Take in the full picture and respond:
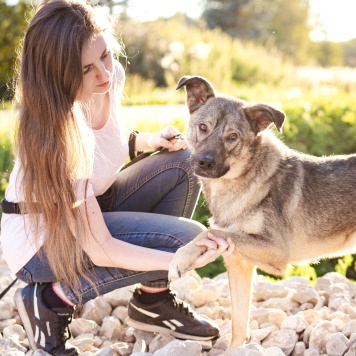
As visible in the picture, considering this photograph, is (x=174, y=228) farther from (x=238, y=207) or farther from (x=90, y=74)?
(x=90, y=74)

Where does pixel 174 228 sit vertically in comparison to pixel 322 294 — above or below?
above

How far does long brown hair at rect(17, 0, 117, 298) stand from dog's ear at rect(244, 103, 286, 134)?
102 centimetres

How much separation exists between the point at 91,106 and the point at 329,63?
1451 inches

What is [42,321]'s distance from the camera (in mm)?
3430

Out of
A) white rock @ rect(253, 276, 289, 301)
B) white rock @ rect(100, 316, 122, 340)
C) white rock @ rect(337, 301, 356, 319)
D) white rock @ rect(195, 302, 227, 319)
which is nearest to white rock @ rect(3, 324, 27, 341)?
white rock @ rect(100, 316, 122, 340)

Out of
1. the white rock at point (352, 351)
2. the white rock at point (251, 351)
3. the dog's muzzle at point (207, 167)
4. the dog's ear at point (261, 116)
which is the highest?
the dog's ear at point (261, 116)

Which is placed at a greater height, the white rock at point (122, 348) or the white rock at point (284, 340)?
the white rock at point (284, 340)

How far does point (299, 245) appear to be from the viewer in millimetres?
3643

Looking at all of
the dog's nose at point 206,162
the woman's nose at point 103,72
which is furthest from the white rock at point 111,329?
the woman's nose at point 103,72

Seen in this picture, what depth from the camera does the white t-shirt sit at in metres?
3.43

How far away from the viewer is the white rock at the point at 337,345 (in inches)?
128

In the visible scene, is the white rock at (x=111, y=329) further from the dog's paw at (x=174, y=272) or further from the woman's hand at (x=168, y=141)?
the woman's hand at (x=168, y=141)

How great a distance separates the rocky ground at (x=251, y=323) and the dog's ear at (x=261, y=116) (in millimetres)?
1245

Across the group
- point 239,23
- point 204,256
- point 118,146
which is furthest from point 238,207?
point 239,23
